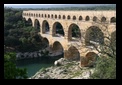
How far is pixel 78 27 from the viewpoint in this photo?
1489 cm

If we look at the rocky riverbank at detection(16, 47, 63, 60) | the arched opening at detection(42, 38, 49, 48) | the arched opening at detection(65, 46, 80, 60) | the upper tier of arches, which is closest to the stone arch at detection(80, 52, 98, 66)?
the arched opening at detection(65, 46, 80, 60)

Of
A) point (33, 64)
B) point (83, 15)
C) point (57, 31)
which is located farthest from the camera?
point (57, 31)

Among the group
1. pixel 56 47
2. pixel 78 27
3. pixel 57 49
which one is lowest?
pixel 57 49

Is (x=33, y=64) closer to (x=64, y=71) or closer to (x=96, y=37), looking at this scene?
(x=64, y=71)

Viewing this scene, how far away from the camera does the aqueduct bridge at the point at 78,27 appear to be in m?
11.4

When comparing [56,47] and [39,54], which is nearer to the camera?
[39,54]

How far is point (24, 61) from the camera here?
52.1ft

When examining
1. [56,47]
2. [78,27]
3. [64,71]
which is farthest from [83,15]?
[56,47]

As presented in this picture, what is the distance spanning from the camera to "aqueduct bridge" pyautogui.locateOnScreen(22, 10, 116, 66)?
37.5ft

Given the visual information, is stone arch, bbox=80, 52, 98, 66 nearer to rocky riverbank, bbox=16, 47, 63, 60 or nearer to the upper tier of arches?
the upper tier of arches
